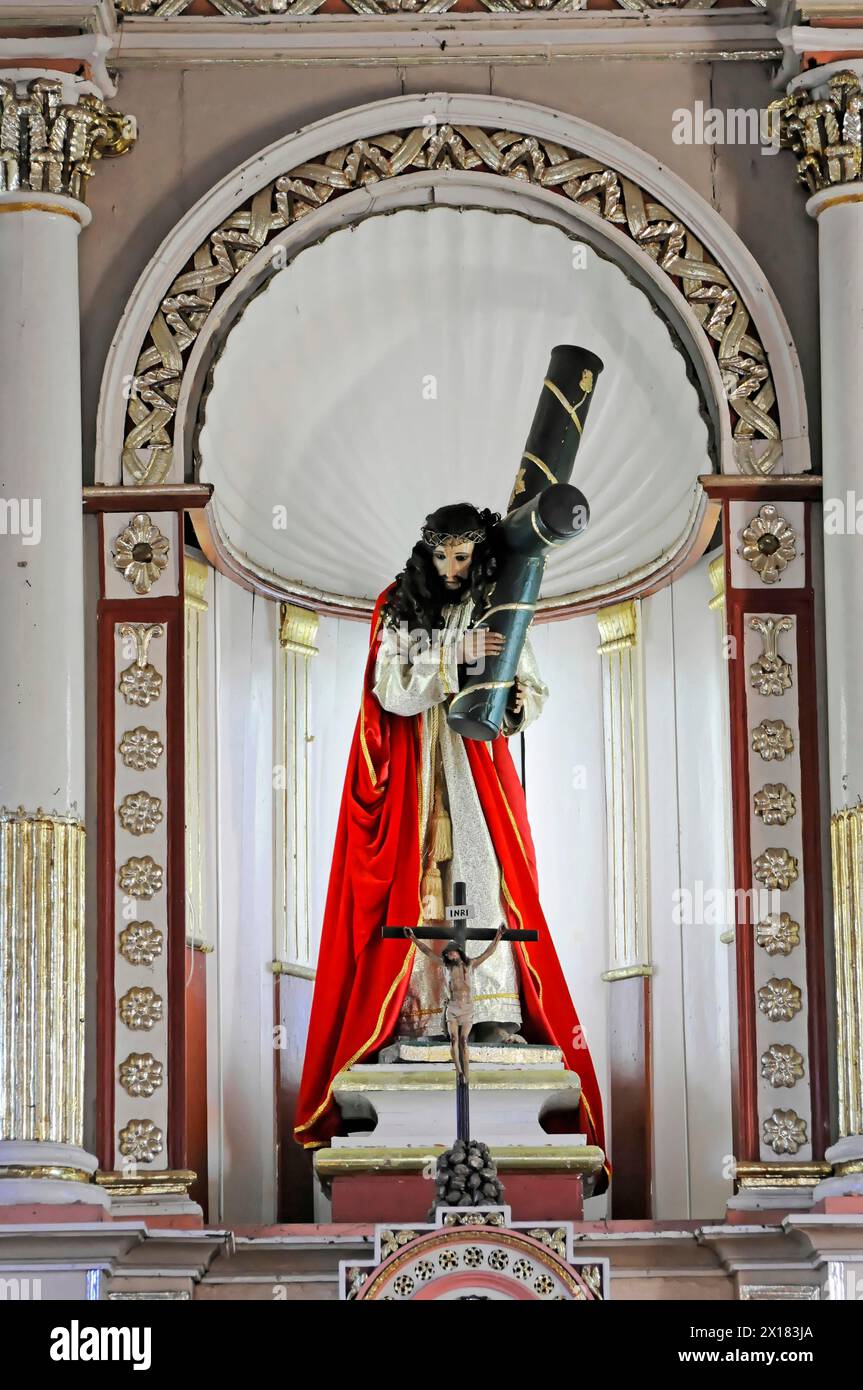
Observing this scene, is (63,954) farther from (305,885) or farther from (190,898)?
(305,885)

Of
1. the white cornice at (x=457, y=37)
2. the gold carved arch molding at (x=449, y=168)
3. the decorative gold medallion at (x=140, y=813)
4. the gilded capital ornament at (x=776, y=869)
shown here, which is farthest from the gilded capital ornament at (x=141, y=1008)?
the white cornice at (x=457, y=37)

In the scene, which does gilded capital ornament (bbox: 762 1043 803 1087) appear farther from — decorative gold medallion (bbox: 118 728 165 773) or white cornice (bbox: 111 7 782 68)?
white cornice (bbox: 111 7 782 68)

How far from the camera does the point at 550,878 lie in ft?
36.8

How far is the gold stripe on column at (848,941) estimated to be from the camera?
9.59 m

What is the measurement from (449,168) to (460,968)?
2.79 metres

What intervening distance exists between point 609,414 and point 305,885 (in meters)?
1.87

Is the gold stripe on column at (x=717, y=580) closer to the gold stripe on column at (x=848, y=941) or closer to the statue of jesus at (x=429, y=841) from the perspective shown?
the statue of jesus at (x=429, y=841)

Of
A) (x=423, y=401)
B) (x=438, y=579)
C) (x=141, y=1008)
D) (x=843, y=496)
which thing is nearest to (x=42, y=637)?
(x=141, y=1008)

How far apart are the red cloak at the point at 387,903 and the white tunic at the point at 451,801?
4 centimetres

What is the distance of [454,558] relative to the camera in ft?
33.6

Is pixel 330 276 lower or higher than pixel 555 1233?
higher

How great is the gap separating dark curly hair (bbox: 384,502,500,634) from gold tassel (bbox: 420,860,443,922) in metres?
0.76

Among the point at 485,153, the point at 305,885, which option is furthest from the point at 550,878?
the point at 485,153
